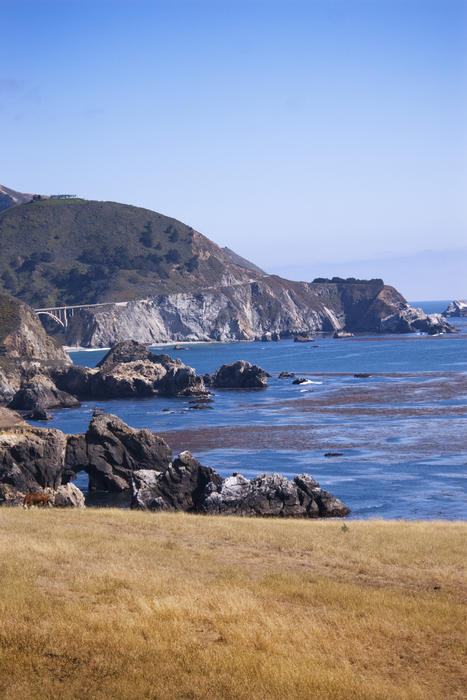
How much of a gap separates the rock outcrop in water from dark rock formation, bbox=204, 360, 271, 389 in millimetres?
70176

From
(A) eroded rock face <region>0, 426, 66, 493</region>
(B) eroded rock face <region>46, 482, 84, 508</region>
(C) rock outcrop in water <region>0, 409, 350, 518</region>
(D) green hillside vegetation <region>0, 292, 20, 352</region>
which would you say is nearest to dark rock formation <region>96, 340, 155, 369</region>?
(D) green hillside vegetation <region>0, 292, 20, 352</region>

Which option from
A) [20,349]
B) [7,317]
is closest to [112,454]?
[20,349]

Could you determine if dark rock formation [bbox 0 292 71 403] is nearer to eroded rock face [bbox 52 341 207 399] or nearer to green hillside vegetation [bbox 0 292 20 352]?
green hillside vegetation [bbox 0 292 20 352]

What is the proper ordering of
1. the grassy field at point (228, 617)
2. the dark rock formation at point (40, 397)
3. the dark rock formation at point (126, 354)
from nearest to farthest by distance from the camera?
1. the grassy field at point (228, 617)
2. the dark rock formation at point (40, 397)
3. the dark rock formation at point (126, 354)

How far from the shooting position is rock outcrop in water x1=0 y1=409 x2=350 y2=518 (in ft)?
146

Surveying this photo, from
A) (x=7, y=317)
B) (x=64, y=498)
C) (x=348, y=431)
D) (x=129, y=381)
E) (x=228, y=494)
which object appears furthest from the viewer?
(x=7, y=317)

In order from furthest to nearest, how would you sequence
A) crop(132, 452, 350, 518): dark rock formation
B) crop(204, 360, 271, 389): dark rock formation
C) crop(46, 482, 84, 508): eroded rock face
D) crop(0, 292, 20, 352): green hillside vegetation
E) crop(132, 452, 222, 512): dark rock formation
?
crop(0, 292, 20, 352): green hillside vegetation, crop(204, 360, 271, 389): dark rock formation, crop(132, 452, 222, 512): dark rock formation, crop(132, 452, 350, 518): dark rock formation, crop(46, 482, 84, 508): eroded rock face

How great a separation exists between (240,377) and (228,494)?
292 feet

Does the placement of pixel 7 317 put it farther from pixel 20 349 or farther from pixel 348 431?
pixel 348 431

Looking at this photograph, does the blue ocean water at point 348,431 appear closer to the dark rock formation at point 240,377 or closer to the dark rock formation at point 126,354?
the dark rock formation at point 240,377

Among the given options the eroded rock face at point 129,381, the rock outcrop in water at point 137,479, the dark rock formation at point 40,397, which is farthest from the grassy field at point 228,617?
the eroded rock face at point 129,381

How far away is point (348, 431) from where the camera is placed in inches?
3258

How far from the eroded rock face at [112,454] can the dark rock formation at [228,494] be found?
10.7 metres

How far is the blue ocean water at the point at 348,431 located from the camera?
2128 inches
